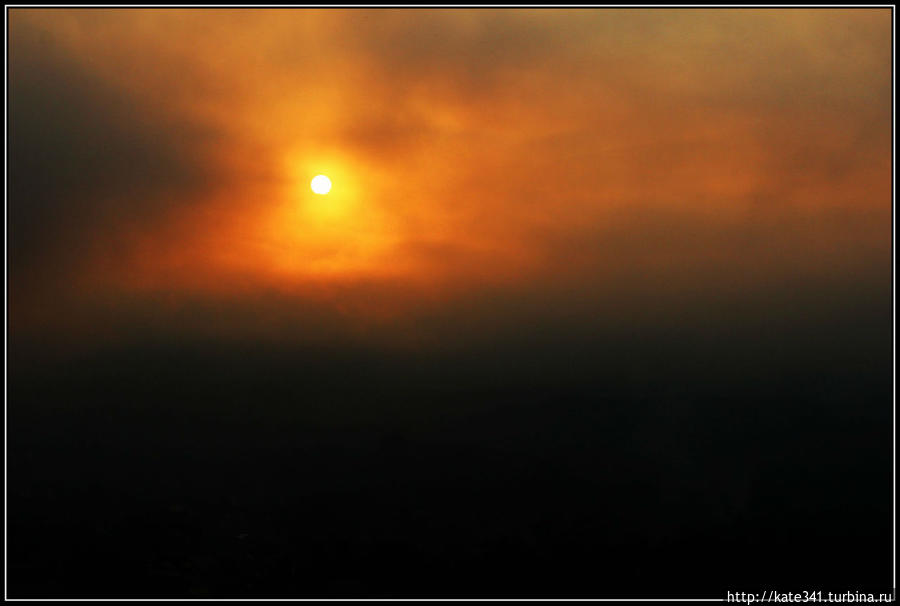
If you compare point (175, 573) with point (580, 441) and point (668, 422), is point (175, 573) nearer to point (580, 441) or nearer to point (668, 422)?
point (580, 441)

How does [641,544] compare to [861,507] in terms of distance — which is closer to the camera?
[641,544]

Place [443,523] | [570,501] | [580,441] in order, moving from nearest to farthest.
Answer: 1. [443,523]
2. [570,501]
3. [580,441]

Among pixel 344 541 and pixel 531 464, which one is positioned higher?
pixel 531 464

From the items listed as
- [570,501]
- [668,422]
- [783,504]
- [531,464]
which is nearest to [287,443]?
[531,464]

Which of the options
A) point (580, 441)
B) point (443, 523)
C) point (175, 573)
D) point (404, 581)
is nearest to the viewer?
point (175, 573)

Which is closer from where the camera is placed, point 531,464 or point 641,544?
point 641,544

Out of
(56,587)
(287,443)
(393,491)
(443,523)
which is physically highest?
(287,443)

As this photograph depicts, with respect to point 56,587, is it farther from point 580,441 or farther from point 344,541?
Answer: point 580,441

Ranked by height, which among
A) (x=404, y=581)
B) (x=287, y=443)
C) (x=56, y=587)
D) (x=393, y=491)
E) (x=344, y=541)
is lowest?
(x=56, y=587)

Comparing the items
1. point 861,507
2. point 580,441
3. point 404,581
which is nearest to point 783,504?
point 861,507
